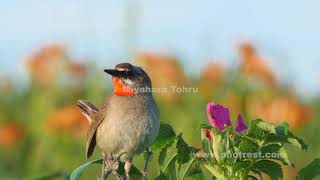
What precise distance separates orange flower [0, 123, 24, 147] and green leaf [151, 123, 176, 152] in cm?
422

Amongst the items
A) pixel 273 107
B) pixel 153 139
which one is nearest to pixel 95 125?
pixel 153 139

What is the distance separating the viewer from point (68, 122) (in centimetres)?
704

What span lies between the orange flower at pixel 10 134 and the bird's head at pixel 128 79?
3520 mm

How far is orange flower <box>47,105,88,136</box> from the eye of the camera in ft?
23.0

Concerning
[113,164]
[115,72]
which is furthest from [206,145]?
[115,72]

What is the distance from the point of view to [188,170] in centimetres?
304

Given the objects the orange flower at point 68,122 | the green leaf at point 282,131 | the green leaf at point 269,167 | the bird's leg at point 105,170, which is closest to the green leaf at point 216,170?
the green leaf at point 269,167

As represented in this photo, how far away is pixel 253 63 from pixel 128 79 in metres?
3.30

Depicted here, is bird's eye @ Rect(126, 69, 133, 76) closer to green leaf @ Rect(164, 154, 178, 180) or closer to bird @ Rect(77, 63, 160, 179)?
bird @ Rect(77, 63, 160, 179)

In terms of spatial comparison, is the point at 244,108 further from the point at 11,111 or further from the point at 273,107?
the point at 11,111

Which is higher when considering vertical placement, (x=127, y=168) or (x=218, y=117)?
(x=218, y=117)

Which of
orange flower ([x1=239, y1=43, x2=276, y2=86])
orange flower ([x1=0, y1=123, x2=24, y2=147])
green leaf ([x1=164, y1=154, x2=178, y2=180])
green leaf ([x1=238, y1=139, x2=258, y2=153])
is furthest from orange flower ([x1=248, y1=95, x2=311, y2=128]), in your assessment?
green leaf ([x1=238, y1=139, x2=258, y2=153])

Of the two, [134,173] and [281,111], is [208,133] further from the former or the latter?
[281,111]

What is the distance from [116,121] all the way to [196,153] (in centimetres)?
85
